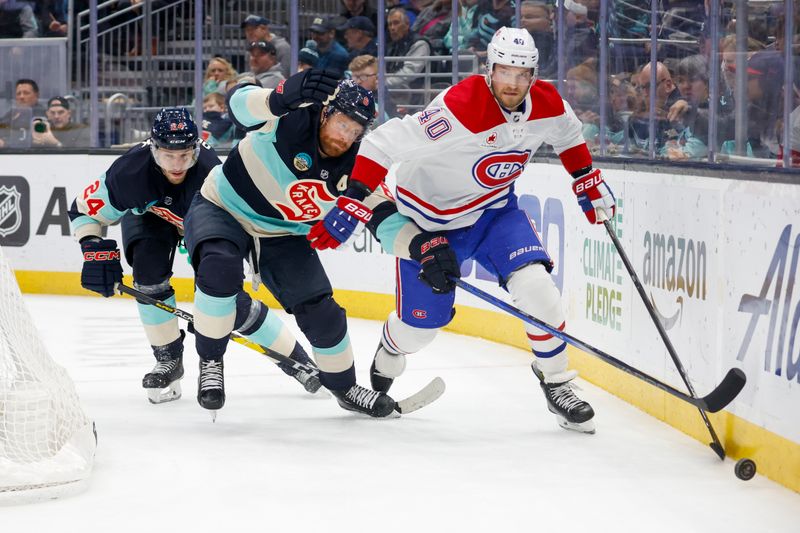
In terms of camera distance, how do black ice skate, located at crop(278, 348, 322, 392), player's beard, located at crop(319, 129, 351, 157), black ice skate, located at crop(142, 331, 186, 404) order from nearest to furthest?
player's beard, located at crop(319, 129, 351, 157) < black ice skate, located at crop(142, 331, 186, 404) < black ice skate, located at crop(278, 348, 322, 392)

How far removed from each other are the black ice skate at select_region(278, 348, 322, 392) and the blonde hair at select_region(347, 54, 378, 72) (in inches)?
113

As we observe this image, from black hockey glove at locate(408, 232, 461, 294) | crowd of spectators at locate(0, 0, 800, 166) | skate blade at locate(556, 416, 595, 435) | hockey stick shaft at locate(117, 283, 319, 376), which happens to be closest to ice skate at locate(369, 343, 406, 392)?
hockey stick shaft at locate(117, 283, 319, 376)

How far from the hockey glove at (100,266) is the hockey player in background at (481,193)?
939mm

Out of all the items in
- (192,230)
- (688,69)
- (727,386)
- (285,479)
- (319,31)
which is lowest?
(285,479)

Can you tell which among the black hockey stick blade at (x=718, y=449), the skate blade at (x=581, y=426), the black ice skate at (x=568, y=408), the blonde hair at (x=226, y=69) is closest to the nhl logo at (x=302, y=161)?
the black ice skate at (x=568, y=408)

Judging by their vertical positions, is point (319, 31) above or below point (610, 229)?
above

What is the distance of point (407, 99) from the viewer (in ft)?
22.7

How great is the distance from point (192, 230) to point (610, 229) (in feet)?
4.29

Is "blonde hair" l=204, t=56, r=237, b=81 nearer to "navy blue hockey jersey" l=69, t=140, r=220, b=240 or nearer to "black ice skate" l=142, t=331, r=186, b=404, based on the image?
"navy blue hockey jersey" l=69, t=140, r=220, b=240

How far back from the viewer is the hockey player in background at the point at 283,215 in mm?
3703

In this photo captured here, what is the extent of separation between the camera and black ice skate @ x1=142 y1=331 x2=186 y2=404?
435 centimetres

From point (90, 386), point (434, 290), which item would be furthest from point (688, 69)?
point (90, 386)

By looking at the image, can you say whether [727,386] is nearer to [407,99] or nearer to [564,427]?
[564,427]

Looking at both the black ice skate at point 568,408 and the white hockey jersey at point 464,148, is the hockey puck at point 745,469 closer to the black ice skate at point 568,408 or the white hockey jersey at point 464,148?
the black ice skate at point 568,408
